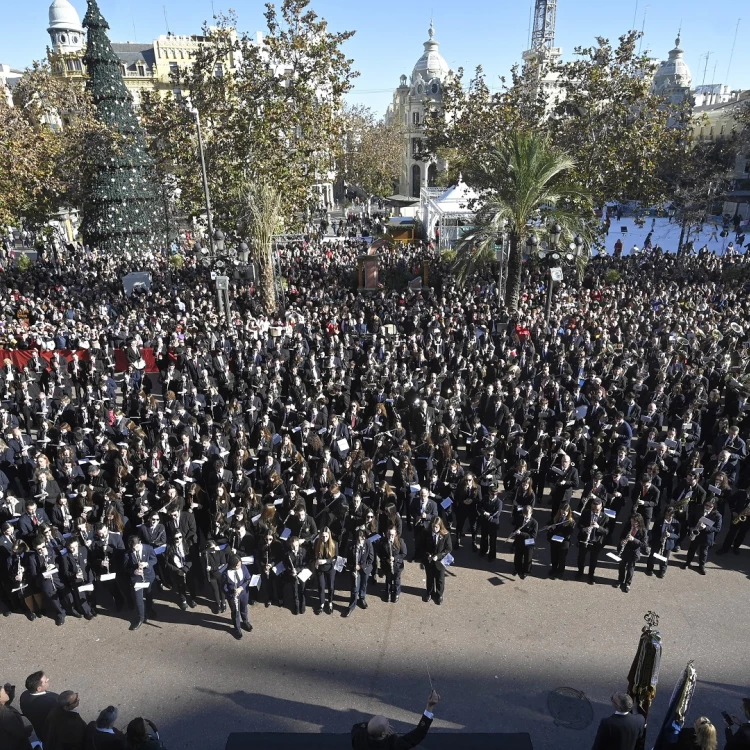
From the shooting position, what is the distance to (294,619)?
8.45 meters

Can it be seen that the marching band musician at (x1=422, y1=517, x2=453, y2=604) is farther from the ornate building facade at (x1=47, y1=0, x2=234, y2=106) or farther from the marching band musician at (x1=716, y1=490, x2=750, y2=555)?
the ornate building facade at (x1=47, y1=0, x2=234, y2=106)

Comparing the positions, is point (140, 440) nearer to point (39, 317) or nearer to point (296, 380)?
point (296, 380)

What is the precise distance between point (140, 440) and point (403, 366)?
22.1 feet

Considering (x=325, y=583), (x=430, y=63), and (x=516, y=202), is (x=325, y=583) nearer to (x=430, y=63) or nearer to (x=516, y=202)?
(x=516, y=202)

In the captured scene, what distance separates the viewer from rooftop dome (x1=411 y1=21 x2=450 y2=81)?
7844 cm

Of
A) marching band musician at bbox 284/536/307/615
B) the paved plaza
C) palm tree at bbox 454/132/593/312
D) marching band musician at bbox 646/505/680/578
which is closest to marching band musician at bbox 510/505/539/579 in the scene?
the paved plaza

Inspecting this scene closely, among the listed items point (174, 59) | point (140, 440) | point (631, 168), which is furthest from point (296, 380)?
point (174, 59)

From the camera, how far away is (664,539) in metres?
8.74

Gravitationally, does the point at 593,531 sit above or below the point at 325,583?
above

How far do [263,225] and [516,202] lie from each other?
10174 millimetres

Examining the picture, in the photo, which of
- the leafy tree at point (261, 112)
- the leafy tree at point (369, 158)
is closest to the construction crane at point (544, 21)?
the leafy tree at point (369, 158)

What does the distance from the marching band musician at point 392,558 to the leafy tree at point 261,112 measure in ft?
59.6

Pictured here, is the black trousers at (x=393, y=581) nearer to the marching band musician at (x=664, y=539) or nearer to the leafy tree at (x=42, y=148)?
the marching band musician at (x=664, y=539)

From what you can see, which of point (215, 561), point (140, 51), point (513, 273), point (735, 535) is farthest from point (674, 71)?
point (215, 561)
